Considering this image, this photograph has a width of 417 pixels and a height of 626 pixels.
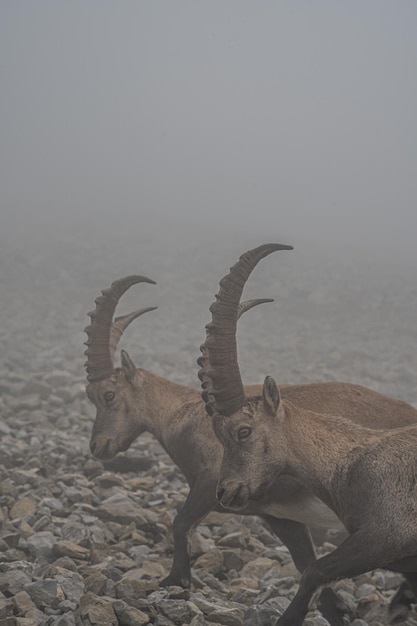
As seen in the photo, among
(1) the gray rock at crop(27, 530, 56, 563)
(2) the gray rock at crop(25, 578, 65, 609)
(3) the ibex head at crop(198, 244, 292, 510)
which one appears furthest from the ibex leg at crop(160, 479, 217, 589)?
(2) the gray rock at crop(25, 578, 65, 609)

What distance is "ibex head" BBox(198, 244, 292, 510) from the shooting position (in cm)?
588

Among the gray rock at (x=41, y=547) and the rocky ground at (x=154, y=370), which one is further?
the gray rock at (x=41, y=547)

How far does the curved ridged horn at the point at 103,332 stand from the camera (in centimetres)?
902

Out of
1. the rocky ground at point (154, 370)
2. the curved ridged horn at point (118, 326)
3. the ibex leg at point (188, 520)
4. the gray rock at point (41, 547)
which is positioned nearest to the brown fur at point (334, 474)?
the rocky ground at point (154, 370)

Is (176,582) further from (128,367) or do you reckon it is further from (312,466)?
(128,367)

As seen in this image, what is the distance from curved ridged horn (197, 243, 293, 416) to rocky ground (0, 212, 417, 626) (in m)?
1.55

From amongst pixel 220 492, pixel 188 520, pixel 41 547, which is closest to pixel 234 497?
pixel 220 492

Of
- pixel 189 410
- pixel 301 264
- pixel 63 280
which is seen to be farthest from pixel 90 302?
pixel 189 410

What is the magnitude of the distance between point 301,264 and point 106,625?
31639 millimetres

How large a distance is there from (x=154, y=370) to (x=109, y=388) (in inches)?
452

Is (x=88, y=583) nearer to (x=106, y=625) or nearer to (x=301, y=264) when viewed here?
(x=106, y=625)

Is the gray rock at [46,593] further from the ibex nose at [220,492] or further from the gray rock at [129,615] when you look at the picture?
the ibex nose at [220,492]

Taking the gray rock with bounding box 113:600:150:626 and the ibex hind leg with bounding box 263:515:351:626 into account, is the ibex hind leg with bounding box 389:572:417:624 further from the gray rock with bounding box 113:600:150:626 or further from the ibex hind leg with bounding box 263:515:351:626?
the gray rock with bounding box 113:600:150:626

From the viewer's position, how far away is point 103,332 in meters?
9.17
